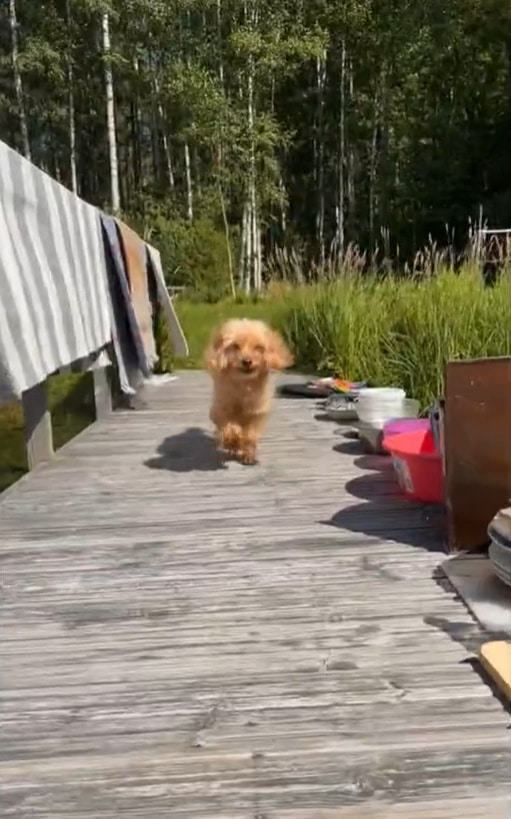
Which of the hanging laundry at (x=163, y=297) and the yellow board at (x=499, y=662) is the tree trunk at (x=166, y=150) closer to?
the hanging laundry at (x=163, y=297)

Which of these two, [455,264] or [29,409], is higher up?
[455,264]

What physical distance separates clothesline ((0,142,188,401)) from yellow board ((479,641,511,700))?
48.6 inches

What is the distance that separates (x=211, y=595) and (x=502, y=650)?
77 centimetres

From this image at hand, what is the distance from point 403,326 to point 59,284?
2.50 metres

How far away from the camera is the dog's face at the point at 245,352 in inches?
143

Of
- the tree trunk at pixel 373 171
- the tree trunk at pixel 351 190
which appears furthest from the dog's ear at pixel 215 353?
the tree trunk at pixel 351 190

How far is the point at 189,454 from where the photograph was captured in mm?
4078

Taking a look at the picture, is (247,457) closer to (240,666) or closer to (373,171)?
(240,666)

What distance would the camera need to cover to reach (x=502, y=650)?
5.40 ft

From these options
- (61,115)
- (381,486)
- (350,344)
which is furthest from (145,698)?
(61,115)

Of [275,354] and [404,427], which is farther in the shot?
[275,354]

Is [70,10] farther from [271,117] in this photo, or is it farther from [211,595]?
[211,595]

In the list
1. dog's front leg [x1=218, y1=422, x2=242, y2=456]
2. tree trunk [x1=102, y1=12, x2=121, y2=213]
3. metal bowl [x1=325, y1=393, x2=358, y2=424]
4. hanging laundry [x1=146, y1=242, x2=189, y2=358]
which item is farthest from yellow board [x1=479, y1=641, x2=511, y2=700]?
tree trunk [x1=102, y1=12, x2=121, y2=213]

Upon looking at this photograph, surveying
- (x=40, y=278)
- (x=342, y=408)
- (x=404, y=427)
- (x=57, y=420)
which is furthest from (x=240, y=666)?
(x=57, y=420)
